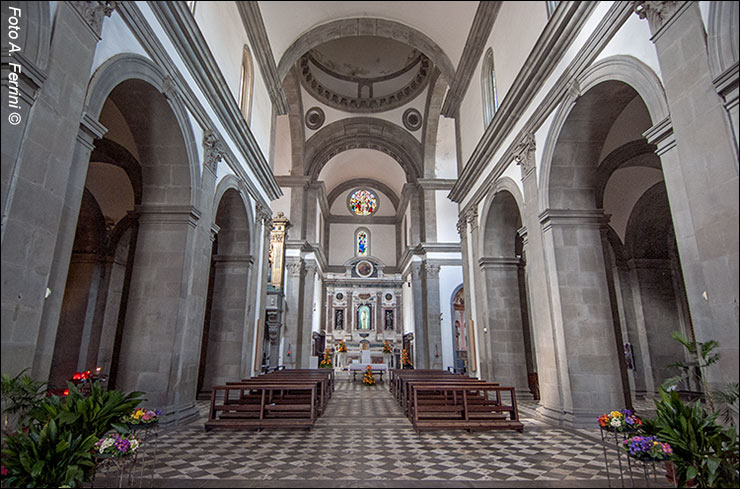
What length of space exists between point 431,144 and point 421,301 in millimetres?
8383

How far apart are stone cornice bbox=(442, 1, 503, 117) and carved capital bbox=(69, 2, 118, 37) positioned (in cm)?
653

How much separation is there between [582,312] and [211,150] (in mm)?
8111

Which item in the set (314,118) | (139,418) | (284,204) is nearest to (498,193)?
(139,418)

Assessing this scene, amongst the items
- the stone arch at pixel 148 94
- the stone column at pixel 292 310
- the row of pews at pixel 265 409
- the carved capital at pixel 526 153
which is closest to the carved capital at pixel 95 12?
the stone arch at pixel 148 94

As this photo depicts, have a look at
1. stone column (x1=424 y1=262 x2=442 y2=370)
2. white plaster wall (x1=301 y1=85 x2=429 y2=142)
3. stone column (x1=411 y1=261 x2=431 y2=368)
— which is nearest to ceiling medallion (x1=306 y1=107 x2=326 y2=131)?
white plaster wall (x1=301 y1=85 x2=429 y2=142)

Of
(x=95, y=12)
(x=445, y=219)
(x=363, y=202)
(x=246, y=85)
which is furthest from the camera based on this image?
(x=363, y=202)

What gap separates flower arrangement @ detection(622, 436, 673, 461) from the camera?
3785mm

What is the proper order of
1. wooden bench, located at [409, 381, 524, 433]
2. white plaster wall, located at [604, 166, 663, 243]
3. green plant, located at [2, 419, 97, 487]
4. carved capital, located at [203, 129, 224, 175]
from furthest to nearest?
white plaster wall, located at [604, 166, 663, 243] < carved capital, located at [203, 129, 224, 175] < wooden bench, located at [409, 381, 524, 433] < green plant, located at [2, 419, 97, 487]

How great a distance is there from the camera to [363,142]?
24.5 meters

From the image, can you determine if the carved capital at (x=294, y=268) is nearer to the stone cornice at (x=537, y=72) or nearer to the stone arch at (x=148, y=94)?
the stone cornice at (x=537, y=72)

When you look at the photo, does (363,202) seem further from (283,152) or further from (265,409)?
(265,409)

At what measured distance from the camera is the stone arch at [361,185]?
1222 inches

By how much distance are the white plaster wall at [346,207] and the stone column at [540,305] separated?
22997 mm

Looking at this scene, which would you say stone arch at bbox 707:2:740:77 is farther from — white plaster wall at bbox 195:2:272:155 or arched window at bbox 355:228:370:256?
arched window at bbox 355:228:370:256
